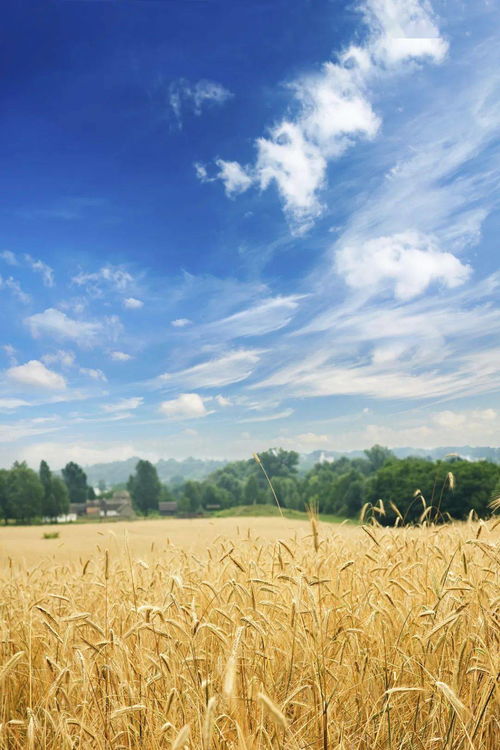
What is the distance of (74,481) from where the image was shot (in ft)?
351

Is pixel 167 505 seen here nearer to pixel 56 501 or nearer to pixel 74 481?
pixel 74 481

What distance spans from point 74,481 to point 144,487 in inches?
716

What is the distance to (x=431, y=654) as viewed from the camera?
380 centimetres

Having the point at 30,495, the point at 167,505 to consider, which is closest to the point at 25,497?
the point at 30,495

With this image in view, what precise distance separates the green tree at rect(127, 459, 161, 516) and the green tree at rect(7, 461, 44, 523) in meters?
27.7

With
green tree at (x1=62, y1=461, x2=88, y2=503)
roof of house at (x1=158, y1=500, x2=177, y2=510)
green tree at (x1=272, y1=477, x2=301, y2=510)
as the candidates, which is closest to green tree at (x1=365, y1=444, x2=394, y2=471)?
green tree at (x1=272, y1=477, x2=301, y2=510)

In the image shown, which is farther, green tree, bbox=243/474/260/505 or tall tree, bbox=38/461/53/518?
green tree, bbox=243/474/260/505

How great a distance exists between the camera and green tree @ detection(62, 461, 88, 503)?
10606 cm

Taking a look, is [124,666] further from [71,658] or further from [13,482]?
[13,482]

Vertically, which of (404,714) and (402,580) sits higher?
(402,580)

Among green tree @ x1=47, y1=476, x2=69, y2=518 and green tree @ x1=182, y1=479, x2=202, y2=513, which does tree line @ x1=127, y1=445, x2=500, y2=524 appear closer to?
green tree @ x1=182, y1=479, x2=202, y2=513

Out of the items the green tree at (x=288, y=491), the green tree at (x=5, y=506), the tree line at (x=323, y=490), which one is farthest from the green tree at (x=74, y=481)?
the green tree at (x=288, y=491)

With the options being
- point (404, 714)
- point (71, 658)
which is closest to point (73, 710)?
point (71, 658)

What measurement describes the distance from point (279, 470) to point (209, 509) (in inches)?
644
